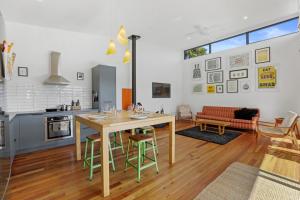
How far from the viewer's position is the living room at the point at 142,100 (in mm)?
2059

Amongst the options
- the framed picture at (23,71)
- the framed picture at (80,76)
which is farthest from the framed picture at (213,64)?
the framed picture at (23,71)

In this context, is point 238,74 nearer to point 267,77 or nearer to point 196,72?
point 267,77

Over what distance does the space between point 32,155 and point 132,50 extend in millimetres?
→ 3876

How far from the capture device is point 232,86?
5.50 meters

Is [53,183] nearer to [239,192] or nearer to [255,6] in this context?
[239,192]

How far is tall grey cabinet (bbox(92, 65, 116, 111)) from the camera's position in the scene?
418cm

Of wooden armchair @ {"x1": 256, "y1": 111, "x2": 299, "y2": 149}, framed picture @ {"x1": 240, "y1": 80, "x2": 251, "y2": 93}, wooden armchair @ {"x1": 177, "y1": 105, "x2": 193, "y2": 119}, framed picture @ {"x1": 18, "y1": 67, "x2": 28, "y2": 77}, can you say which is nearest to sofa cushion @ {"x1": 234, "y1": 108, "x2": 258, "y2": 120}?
framed picture @ {"x1": 240, "y1": 80, "x2": 251, "y2": 93}

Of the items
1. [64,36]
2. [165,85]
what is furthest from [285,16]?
[64,36]

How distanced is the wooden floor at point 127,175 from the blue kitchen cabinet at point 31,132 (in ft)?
0.77

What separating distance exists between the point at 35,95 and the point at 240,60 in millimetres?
6333

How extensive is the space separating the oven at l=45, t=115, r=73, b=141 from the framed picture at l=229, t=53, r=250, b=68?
5502 mm

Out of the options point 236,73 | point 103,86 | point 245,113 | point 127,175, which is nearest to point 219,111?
point 245,113

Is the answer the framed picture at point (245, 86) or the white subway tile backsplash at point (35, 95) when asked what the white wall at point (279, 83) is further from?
the white subway tile backsplash at point (35, 95)

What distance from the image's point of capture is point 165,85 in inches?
257
